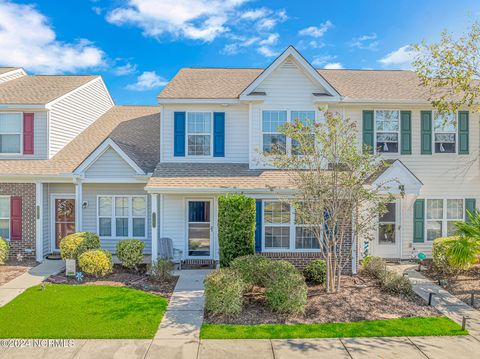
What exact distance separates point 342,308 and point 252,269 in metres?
2.67

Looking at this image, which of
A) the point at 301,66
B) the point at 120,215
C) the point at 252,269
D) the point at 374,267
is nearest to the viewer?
the point at 252,269

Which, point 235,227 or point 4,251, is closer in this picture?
point 235,227

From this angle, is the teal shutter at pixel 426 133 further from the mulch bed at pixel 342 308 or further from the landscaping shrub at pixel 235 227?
the landscaping shrub at pixel 235 227

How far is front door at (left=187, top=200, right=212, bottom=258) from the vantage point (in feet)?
41.0

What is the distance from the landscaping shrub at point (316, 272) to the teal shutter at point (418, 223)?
18.3 feet

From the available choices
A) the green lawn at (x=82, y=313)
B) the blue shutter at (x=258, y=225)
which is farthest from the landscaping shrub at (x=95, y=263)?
the blue shutter at (x=258, y=225)

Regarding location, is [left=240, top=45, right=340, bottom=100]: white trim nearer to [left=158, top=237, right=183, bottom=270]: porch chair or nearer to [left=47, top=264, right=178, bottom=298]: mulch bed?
[left=158, top=237, right=183, bottom=270]: porch chair

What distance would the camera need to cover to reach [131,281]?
1035 centimetres

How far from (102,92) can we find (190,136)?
9.65 metres

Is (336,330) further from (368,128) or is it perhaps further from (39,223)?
(39,223)

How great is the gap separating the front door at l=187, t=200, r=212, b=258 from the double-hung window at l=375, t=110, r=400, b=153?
7.88 m

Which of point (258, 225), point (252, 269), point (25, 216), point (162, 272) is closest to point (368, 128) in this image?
point (258, 225)

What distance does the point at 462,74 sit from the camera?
429 inches

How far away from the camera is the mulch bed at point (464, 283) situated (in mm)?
9266
